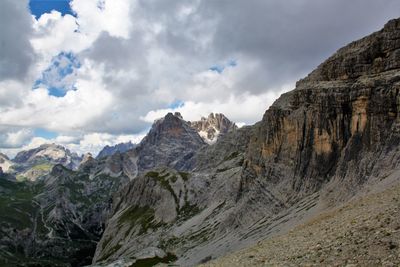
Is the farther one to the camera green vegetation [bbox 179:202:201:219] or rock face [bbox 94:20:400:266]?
green vegetation [bbox 179:202:201:219]

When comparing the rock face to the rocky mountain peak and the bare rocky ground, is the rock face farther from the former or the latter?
the bare rocky ground

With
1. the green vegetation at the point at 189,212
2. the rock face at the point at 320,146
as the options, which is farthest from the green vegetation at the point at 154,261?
the green vegetation at the point at 189,212

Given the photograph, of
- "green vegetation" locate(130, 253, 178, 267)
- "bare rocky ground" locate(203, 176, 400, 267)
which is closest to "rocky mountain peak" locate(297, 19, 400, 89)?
"bare rocky ground" locate(203, 176, 400, 267)

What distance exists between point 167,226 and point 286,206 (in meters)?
100

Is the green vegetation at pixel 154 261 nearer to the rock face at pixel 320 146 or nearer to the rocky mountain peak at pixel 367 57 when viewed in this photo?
the rock face at pixel 320 146

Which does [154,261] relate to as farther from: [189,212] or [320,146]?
[189,212]

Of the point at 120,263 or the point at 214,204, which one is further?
the point at 214,204

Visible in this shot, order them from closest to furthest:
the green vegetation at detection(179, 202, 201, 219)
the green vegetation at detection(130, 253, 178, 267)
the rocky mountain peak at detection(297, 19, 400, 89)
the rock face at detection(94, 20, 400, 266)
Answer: the rock face at detection(94, 20, 400, 266) < the rocky mountain peak at detection(297, 19, 400, 89) < the green vegetation at detection(130, 253, 178, 267) < the green vegetation at detection(179, 202, 201, 219)

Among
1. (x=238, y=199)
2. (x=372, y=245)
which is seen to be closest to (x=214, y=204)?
(x=238, y=199)

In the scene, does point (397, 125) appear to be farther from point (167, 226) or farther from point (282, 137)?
point (167, 226)

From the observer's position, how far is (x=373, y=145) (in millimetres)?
84188

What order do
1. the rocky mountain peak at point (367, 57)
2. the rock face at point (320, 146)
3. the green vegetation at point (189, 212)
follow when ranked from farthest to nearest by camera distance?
the green vegetation at point (189, 212), the rocky mountain peak at point (367, 57), the rock face at point (320, 146)

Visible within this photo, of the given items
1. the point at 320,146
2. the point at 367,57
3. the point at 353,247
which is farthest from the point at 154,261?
the point at 353,247

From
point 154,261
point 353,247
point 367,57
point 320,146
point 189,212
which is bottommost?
point 154,261
